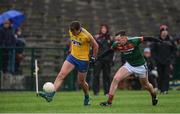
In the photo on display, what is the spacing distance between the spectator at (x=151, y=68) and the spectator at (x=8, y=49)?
525 centimetres

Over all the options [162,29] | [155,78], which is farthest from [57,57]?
[162,29]

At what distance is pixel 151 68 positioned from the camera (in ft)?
100

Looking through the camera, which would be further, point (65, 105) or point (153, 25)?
point (153, 25)

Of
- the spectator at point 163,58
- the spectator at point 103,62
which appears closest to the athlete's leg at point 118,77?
the spectator at point 103,62

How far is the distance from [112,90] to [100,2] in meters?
20.6

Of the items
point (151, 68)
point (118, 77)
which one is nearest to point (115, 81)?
point (118, 77)

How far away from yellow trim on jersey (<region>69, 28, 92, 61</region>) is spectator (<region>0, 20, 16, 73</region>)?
10.1 metres

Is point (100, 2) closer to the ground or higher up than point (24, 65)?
higher up

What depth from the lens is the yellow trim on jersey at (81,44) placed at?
19906mm

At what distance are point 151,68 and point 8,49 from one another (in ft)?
18.7

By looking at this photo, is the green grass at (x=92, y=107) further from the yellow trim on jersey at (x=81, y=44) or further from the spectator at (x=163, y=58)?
the spectator at (x=163, y=58)

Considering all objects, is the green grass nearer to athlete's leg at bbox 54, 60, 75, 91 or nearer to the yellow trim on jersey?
athlete's leg at bbox 54, 60, 75, 91

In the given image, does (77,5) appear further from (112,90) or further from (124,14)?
(112,90)

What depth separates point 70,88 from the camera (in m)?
31.0
